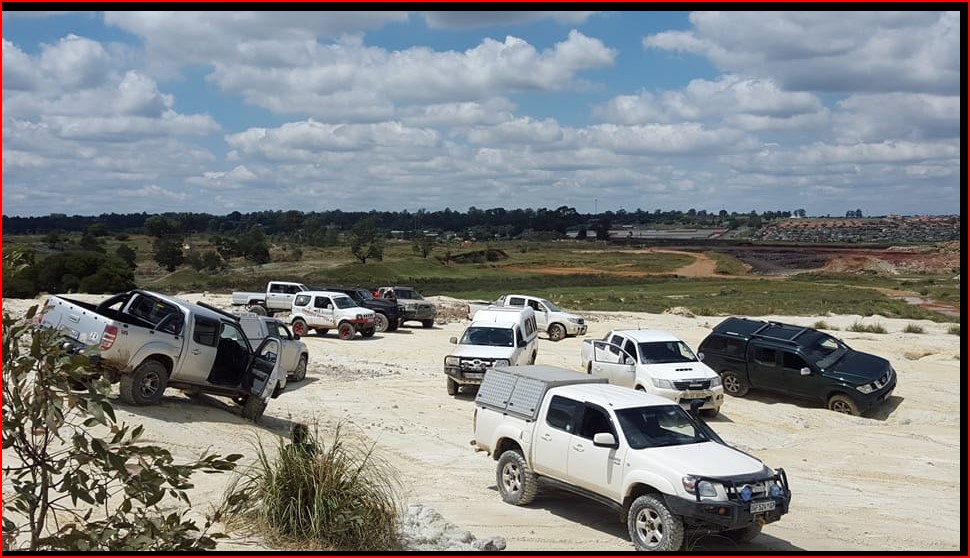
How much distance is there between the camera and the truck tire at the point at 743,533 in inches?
419

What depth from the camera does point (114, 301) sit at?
16734 mm

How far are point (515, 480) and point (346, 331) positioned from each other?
2204 centimetres

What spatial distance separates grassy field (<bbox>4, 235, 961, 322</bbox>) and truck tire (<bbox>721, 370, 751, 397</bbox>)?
27.4 m

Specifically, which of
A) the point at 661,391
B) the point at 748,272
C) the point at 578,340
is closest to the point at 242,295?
the point at 578,340

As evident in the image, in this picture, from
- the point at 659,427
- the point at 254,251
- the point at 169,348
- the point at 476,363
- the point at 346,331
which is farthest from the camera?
the point at 254,251

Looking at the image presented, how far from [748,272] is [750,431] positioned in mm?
91765

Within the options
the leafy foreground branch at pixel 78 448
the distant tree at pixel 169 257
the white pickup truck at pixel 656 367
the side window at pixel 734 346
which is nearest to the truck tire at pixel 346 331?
the white pickup truck at pixel 656 367

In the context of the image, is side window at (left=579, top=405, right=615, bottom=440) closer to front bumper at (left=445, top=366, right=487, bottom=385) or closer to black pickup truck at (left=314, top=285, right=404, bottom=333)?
front bumper at (left=445, top=366, right=487, bottom=385)

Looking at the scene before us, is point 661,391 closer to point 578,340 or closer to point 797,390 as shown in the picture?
point 797,390

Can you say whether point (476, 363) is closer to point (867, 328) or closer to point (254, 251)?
point (867, 328)

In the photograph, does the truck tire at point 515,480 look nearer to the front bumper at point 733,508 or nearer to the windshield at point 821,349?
the front bumper at point 733,508

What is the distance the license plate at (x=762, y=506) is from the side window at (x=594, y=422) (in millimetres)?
1984

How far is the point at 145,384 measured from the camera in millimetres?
16297

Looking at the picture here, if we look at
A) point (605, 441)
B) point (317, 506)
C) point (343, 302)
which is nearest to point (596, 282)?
point (343, 302)
